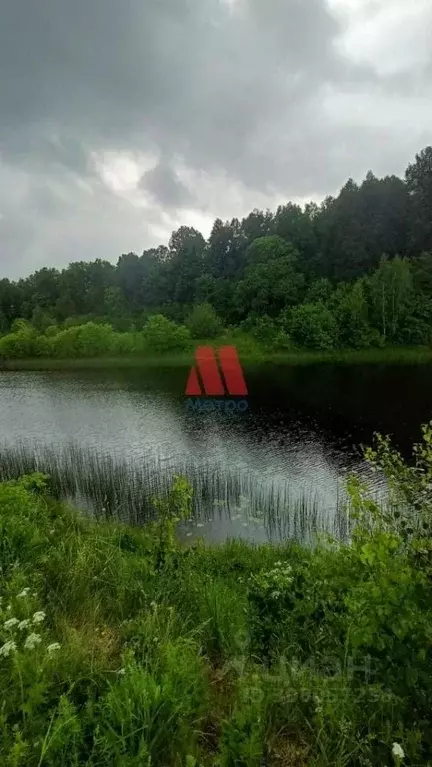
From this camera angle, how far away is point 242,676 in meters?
3.32

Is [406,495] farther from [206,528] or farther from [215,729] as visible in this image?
[206,528]

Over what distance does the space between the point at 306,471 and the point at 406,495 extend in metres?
11.4

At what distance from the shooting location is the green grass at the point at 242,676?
8.27 ft

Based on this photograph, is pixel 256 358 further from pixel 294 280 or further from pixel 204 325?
pixel 294 280

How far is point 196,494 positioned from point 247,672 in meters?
9.06

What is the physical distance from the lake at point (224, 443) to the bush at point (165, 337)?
2320 centimetres

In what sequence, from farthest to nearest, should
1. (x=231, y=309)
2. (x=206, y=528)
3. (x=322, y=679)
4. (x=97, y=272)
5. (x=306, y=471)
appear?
(x=97, y=272), (x=231, y=309), (x=306, y=471), (x=206, y=528), (x=322, y=679)

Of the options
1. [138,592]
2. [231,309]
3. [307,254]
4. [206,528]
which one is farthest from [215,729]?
[307,254]

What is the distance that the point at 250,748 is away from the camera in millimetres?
2447

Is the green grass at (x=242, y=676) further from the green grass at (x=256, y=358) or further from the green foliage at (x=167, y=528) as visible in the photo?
the green grass at (x=256, y=358)

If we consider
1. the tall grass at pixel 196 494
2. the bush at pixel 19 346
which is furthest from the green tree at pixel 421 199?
the tall grass at pixel 196 494

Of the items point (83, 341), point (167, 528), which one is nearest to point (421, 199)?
point (83, 341)

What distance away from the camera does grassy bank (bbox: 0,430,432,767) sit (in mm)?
2525

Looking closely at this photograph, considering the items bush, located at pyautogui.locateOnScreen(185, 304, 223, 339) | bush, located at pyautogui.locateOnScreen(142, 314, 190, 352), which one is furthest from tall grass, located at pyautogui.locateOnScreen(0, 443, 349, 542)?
bush, located at pyautogui.locateOnScreen(185, 304, 223, 339)
